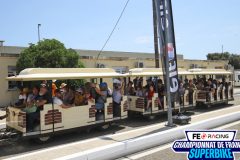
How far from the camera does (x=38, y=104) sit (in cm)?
912

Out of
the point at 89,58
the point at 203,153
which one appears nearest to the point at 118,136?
the point at 203,153

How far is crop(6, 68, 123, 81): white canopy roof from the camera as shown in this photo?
8.94 meters

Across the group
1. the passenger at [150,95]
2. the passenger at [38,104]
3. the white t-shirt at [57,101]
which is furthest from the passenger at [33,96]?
the passenger at [150,95]

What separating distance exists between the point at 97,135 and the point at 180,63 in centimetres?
2304

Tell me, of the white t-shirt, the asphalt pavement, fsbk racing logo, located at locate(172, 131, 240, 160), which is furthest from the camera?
the white t-shirt

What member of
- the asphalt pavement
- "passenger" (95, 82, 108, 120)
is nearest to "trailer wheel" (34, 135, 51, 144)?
the asphalt pavement

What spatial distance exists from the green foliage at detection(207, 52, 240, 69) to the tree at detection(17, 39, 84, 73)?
5727 cm

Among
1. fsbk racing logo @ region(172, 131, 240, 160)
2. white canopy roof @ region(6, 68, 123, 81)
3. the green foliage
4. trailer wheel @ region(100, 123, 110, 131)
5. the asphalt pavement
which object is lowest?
the asphalt pavement

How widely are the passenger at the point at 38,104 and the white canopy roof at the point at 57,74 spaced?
1.92ft

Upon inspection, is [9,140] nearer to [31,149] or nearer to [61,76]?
[31,149]

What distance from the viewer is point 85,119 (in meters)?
10.2

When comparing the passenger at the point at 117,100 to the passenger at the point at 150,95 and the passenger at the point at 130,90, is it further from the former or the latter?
the passenger at the point at 130,90

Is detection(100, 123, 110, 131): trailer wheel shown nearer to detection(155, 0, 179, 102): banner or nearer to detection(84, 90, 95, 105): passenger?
detection(84, 90, 95, 105): passenger

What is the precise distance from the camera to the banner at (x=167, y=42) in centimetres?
1041
